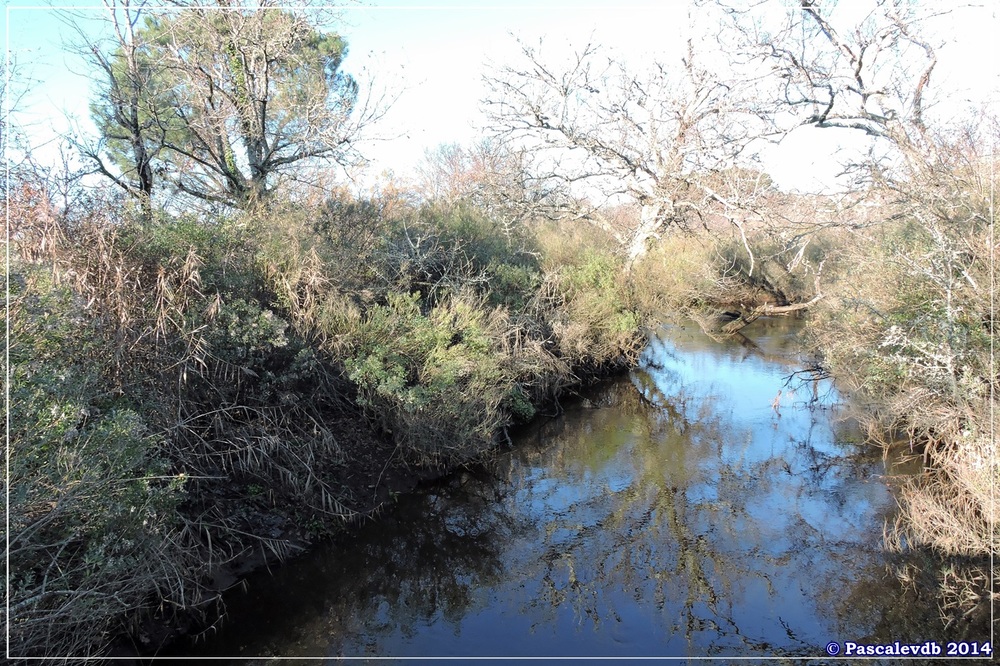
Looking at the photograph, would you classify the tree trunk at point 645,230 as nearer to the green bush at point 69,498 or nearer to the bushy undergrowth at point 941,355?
the bushy undergrowth at point 941,355

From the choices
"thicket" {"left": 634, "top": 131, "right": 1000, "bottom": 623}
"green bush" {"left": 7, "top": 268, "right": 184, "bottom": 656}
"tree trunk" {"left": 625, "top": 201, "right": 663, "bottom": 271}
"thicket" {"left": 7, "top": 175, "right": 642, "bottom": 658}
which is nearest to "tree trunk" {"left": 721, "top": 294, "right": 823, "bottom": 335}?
"tree trunk" {"left": 625, "top": 201, "right": 663, "bottom": 271}

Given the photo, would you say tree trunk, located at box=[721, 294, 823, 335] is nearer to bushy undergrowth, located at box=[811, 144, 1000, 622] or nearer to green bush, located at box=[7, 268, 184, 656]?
bushy undergrowth, located at box=[811, 144, 1000, 622]

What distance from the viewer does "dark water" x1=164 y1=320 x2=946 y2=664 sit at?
5.89 meters

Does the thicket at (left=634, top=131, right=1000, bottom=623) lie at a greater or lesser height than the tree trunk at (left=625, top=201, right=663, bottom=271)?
lesser

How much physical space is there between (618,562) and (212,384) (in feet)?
16.8

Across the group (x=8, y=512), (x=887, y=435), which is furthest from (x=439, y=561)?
(x=887, y=435)

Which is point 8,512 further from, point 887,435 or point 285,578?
point 887,435

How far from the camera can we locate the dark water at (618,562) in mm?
5887

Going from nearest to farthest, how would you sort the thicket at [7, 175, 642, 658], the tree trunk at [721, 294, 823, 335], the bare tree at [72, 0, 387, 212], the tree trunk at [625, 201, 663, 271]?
1. the thicket at [7, 175, 642, 658]
2. the bare tree at [72, 0, 387, 212]
3. the tree trunk at [625, 201, 663, 271]
4. the tree trunk at [721, 294, 823, 335]

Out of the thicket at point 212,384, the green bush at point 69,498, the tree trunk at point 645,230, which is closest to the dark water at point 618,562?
the thicket at point 212,384

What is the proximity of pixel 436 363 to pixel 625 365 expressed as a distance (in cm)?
795

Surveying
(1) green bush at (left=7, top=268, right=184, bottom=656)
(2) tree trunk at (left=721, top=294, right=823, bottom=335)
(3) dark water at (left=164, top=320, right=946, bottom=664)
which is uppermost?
(2) tree trunk at (left=721, top=294, right=823, bottom=335)

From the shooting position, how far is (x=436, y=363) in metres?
9.37

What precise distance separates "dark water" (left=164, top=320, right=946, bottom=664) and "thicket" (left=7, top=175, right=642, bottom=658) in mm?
741
